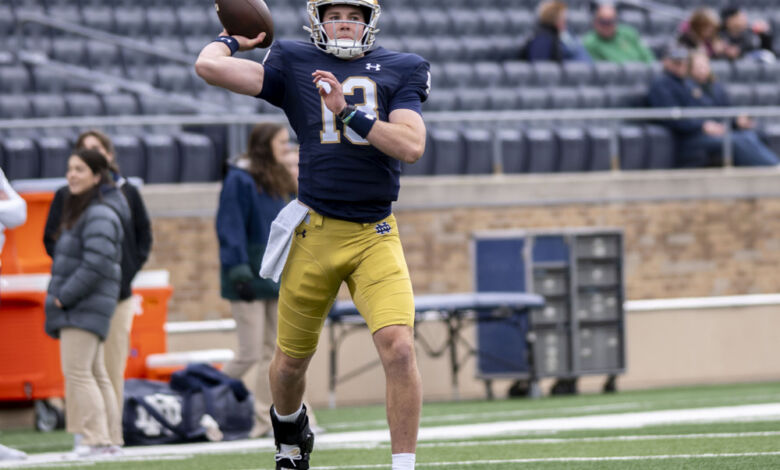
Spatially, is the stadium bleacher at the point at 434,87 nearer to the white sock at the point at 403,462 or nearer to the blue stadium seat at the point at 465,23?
the blue stadium seat at the point at 465,23

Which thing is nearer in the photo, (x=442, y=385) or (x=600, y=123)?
(x=442, y=385)

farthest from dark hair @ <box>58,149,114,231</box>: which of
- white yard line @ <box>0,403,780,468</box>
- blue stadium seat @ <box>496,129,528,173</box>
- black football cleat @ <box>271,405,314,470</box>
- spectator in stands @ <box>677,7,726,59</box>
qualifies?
spectator in stands @ <box>677,7,726,59</box>

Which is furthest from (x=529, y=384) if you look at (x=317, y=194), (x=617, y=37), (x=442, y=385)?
(x=317, y=194)

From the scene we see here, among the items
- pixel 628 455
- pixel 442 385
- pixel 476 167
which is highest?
pixel 476 167

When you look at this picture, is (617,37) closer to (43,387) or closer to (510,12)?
(510,12)

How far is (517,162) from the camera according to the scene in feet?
46.9

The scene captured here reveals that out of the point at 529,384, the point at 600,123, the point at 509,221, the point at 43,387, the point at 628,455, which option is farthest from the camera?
the point at 600,123

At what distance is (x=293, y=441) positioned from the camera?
5.95 metres

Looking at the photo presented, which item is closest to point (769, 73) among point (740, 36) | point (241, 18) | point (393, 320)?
point (740, 36)

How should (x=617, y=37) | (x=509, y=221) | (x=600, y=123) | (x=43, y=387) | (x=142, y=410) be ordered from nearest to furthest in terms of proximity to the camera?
(x=142, y=410)
(x=43, y=387)
(x=509, y=221)
(x=600, y=123)
(x=617, y=37)

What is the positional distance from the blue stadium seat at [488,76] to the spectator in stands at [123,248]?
25.0 ft

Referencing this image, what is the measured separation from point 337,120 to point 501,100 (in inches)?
396

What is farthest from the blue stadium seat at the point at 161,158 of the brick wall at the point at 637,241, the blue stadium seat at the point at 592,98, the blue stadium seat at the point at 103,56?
the blue stadium seat at the point at 592,98

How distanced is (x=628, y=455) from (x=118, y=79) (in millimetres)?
8810
